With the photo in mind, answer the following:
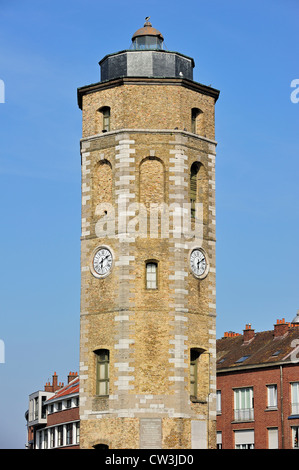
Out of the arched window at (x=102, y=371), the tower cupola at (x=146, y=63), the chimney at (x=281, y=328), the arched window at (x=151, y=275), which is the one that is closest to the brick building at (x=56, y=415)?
the chimney at (x=281, y=328)

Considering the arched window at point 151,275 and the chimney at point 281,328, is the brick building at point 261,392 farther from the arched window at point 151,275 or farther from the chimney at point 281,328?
the arched window at point 151,275

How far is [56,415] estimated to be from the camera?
79.4 meters

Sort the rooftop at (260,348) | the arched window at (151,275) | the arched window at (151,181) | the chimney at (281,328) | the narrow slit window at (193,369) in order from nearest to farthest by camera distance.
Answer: the narrow slit window at (193,369) < the arched window at (151,275) < the arched window at (151,181) < the rooftop at (260,348) < the chimney at (281,328)

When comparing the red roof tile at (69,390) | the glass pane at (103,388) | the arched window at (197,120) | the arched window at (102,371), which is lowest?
the glass pane at (103,388)

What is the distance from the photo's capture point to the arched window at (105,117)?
49.6m

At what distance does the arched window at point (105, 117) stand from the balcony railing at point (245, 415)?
77.3 feet

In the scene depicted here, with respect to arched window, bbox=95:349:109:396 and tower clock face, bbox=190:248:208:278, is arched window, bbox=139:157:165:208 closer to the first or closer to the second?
tower clock face, bbox=190:248:208:278

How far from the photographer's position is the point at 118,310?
4662 centimetres

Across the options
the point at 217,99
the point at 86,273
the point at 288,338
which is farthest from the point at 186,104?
the point at 288,338

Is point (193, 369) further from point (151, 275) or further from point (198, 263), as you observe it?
point (198, 263)

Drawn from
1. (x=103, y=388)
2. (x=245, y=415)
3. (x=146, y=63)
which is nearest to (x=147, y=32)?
(x=146, y=63)
